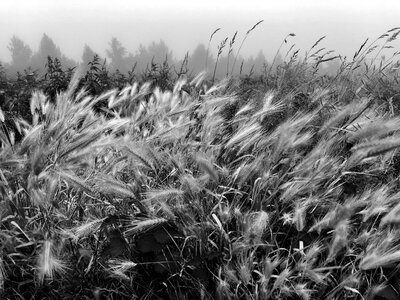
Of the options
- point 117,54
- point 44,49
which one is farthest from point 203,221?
point 44,49

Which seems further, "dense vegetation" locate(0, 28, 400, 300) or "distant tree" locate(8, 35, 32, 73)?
"distant tree" locate(8, 35, 32, 73)

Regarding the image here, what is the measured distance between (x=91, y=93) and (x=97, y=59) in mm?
610

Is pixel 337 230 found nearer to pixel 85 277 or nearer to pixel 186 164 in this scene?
pixel 186 164

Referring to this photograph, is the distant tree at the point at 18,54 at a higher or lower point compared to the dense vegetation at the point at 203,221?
lower

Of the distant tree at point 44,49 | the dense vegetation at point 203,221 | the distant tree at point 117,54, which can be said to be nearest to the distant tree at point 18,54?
the distant tree at point 44,49

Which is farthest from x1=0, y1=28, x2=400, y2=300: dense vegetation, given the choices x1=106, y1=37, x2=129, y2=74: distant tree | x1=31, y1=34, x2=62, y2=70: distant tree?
x1=31, y1=34, x2=62, y2=70: distant tree

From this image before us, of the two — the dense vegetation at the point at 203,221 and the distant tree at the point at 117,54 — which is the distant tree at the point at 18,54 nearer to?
the distant tree at the point at 117,54

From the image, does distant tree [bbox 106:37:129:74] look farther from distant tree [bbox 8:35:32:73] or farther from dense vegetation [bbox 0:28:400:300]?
dense vegetation [bbox 0:28:400:300]

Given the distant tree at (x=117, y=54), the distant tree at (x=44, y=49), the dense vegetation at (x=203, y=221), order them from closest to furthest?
1. the dense vegetation at (x=203, y=221)
2. the distant tree at (x=117, y=54)
3. the distant tree at (x=44, y=49)

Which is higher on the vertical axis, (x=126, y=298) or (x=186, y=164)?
(x=186, y=164)

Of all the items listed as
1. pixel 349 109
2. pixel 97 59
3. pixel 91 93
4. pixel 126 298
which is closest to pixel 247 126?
pixel 349 109

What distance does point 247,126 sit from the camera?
249 cm

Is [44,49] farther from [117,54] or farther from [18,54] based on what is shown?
[117,54]

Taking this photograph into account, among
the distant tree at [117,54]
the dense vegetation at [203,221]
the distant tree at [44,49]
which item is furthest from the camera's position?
the distant tree at [44,49]
